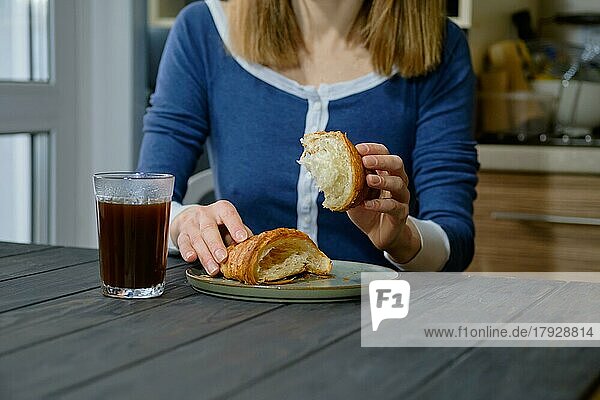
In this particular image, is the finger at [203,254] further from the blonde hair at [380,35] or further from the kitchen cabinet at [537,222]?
the kitchen cabinet at [537,222]

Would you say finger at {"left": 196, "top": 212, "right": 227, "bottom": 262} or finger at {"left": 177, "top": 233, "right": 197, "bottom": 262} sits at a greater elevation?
finger at {"left": 196, "top": 212, "right": 227, "bottom": 262}

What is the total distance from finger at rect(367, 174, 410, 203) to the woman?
42 cm

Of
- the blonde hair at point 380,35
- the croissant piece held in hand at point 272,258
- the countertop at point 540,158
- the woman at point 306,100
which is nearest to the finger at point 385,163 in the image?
the croissant piece held in hand at point 272,258

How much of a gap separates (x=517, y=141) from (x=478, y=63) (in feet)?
1.03

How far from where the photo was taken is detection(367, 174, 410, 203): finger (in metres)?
1.13

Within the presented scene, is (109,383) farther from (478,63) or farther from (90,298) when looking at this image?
(478,63)

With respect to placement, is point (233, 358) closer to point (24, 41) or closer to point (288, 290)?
point (288, 290)

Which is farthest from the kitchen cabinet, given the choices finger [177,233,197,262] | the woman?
finger [177,233,197,262]

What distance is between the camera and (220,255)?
3.71 feet

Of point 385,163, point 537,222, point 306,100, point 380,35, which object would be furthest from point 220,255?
point 537,222

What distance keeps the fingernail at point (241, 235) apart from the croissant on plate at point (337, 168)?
0.11 metres

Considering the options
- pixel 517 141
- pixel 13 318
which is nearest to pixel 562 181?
pixel 517 141

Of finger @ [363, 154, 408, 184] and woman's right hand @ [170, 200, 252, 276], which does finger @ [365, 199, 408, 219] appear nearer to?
finger @ [363, 154, 408, 184]

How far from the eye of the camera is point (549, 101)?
108 inches
